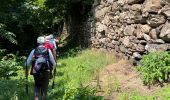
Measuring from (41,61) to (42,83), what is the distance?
1.89ft

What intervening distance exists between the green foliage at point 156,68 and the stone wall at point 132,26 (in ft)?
1.42

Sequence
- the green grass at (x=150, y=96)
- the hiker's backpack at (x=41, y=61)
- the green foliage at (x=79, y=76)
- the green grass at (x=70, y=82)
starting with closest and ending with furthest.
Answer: the green grass at (x=150, y=96) → the hiker's backpack at (x=41, y=61) → the green foliage at (x=79, y=76) → the green grass at (x=70, y=82)

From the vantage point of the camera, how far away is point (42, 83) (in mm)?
8469

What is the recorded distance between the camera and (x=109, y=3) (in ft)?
45.7

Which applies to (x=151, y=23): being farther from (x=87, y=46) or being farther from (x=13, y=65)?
(x=87, y=46)

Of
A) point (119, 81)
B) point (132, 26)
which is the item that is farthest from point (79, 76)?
point (132, 26)

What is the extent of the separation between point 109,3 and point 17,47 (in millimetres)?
10636

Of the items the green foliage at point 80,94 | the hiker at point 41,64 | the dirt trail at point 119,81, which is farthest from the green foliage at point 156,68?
the hiker at point 41,64

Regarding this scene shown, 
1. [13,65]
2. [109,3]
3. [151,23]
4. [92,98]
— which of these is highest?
[109,3]

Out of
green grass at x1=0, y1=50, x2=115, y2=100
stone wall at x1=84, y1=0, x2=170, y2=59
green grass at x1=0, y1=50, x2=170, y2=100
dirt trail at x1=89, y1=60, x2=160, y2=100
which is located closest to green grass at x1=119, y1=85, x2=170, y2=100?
green grass at x1=0, y1=50, x2=170, y2=100

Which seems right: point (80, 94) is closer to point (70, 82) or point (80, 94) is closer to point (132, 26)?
point (70, 82)

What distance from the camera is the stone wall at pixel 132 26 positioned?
31.3 feet

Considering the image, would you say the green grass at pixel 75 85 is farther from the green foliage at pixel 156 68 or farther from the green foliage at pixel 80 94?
the green foliage at pixel 156 68

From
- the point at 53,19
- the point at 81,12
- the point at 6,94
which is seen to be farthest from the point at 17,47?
the point at 6,94
